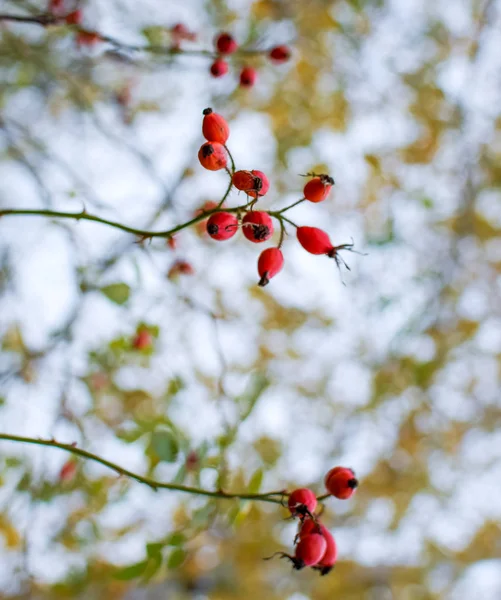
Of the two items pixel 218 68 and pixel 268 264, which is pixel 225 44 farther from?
pixel 268 264

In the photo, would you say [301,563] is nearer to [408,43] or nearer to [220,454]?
[220,454]

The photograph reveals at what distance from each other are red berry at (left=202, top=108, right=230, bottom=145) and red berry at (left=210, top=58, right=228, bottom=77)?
3.57ft

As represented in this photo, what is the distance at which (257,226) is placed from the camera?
47.3 inches

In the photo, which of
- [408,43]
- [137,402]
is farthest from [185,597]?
[408,43]

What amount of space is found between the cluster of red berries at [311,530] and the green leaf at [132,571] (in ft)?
1.18

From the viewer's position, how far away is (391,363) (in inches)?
161

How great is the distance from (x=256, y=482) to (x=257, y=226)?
0.59 m

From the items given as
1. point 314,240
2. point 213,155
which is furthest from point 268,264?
point 213,155

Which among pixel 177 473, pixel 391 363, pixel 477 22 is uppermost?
pixel 477 22

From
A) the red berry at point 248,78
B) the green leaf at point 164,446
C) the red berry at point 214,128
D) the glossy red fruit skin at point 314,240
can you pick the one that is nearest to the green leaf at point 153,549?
the green leaf at point 164,446

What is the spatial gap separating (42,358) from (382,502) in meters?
3.24

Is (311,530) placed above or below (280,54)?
below

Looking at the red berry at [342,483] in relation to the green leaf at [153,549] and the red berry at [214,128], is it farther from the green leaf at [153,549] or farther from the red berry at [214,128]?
the red berry at [214,128]

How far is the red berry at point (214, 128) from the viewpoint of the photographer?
122 centimetres
